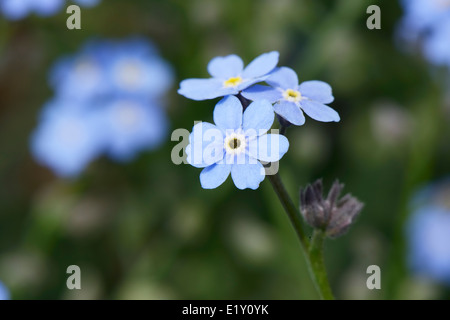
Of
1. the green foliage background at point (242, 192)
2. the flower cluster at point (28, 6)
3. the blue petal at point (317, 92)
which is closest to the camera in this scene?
the blue petal at point (317, 92)

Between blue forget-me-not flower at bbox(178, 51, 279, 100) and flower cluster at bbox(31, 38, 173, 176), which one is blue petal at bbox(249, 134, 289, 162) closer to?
blue forget-me-not flower at bbox(178, 51, 279, 100)

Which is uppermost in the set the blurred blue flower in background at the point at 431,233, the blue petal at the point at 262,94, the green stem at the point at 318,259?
the blurred blue flower in background at the point at 431,233

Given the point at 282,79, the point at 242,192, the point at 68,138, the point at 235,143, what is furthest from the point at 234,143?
the point at 68,138

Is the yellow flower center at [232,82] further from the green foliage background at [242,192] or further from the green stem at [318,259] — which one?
the green foliage background at [242,192]

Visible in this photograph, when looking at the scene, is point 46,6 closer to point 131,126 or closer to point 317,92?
point 131,126

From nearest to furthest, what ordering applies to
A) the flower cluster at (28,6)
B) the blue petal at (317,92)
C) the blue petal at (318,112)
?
the blue petal at (318,112), the blue petal at (317,92), the flower cluster at (28,6)

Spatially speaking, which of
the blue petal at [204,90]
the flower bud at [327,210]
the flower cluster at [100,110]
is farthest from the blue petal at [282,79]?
the flower cluster at [100,110]

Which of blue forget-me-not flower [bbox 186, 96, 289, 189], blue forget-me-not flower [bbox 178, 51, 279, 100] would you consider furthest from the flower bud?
blue forget-me-not flower [bbox 178, 51, 279, 100]
